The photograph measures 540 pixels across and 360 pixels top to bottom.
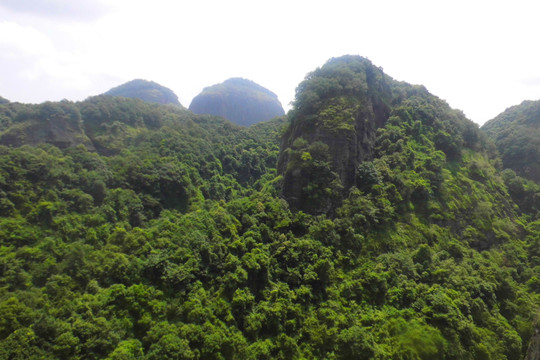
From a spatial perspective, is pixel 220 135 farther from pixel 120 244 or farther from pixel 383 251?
pixel 383 251

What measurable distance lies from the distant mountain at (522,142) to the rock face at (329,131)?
1155 inches

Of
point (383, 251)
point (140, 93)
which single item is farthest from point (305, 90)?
point (140, 93)

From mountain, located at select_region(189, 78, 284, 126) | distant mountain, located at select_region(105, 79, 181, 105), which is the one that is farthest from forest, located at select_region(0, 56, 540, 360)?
distant mountain, located at select_region(105, 79, 181, 105)

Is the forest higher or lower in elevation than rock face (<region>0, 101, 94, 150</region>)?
lower

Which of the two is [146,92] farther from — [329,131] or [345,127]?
[345,127]

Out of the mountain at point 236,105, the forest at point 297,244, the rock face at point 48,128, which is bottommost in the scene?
the forest at point 297,244

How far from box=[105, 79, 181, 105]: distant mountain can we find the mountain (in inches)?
799

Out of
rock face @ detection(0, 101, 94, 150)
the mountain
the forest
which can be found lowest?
the forest

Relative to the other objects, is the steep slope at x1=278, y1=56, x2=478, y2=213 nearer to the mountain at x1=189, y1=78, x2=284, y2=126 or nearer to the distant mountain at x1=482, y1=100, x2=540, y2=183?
the distant mountain at x1=482, y1=100, x2=540, y2=183

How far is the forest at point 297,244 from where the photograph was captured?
18.5 m

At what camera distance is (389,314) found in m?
20.6

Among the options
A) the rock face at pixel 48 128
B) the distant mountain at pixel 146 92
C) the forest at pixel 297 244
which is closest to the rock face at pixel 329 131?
the forest at pixel 297 244

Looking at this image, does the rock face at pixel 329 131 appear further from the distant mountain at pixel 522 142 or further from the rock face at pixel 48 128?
the rock face at pixel 48 128

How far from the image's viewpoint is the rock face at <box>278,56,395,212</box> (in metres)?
31.6
